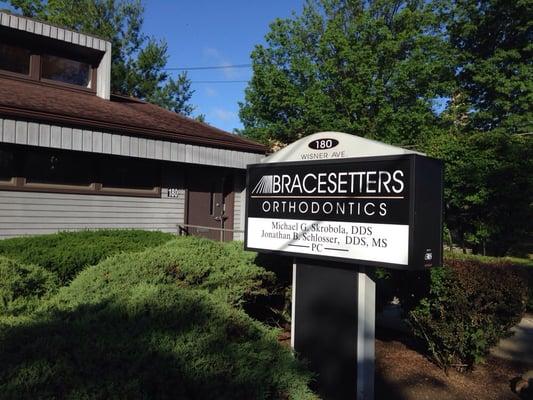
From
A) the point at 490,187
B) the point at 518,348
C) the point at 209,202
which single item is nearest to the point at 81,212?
the point at 209,202

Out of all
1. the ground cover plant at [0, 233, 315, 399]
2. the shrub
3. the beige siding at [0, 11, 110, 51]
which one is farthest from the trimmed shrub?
the beige siding at [0, 11, 110, 51]

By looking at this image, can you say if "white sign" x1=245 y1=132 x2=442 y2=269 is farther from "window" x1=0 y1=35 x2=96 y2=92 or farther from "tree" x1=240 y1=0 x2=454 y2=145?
"tree" x1=240 y1=0 x2=454 y2=145

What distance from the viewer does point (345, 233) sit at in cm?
408

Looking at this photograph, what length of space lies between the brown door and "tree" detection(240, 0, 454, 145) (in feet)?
34.1

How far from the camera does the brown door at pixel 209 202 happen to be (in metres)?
11.2

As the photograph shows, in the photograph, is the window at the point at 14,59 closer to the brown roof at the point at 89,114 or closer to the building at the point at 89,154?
the building at the point at 89,154

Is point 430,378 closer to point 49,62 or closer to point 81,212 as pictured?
point 81,212

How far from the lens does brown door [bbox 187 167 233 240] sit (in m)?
11.2

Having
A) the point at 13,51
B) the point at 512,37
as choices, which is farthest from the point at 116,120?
the point at 512,37

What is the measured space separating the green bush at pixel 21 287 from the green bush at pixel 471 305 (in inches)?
145

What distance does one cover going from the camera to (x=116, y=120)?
8.90 metres

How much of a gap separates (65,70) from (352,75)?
45.3 ft

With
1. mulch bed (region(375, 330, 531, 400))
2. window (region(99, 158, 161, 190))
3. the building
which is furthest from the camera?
window (region(99, 158, 161, 190))

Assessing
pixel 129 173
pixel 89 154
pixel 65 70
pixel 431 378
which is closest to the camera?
pixel 431 378
